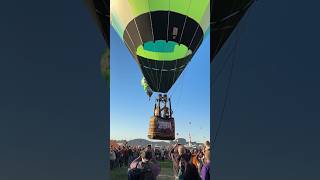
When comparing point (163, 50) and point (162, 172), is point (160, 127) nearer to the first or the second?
point (163, 50)

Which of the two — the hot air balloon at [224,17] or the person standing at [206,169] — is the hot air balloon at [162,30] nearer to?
the hot air balloon at [224,17]

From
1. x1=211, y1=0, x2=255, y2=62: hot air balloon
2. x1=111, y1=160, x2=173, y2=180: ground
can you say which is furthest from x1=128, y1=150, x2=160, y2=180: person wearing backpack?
x1=211, y1=0, x2=255, y2=62: hot air balloon

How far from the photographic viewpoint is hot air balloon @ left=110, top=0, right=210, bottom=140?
19.4ft

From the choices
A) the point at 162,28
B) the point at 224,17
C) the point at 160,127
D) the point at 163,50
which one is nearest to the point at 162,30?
the point at 162,28

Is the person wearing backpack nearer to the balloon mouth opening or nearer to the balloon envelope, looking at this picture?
the balloon envelope

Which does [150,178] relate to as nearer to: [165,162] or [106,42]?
[165,162]

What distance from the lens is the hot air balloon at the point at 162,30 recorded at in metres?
5.91

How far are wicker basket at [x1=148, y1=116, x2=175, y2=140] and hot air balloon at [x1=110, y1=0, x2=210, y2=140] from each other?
2.91ft

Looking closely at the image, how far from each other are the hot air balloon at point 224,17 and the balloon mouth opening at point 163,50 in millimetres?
563

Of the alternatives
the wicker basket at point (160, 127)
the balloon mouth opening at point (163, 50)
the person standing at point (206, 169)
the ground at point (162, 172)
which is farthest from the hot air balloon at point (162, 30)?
the person standing at point (206, 169)

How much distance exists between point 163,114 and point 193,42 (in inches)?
74.5

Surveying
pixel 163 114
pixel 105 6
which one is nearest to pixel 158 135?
pixel 163 114

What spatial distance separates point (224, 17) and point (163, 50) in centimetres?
134

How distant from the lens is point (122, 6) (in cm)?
598
